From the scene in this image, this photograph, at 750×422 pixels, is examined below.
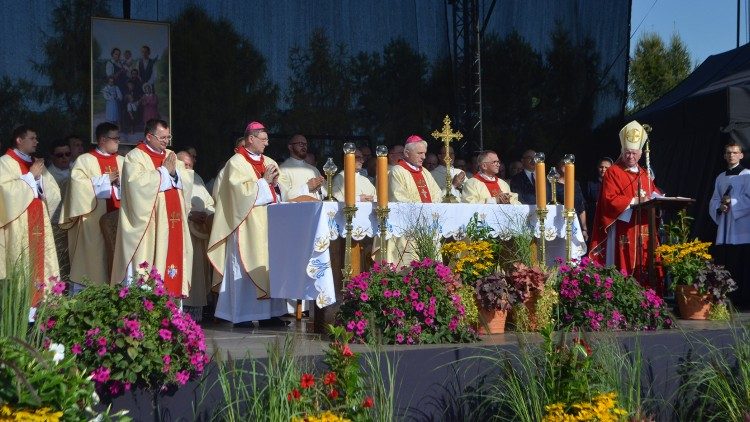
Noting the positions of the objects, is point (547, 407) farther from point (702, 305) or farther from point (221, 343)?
point (702, 305)

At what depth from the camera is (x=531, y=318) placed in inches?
A: 277

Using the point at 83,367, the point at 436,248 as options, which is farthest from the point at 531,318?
the point at 83,367

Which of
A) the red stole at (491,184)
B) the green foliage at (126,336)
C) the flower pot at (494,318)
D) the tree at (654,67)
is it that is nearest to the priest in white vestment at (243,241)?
the red stole at (491,184)

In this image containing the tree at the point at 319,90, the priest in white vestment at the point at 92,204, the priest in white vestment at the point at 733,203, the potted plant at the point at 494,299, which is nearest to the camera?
the potted plant at the point at 494,299

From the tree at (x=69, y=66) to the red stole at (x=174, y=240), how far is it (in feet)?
12.2

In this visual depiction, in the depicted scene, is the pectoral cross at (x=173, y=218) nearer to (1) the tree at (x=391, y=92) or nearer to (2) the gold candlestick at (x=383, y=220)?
(2) the gold candlestick at (x=383, y=220)

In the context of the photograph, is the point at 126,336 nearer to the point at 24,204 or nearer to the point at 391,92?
Answer: the point at 24,204

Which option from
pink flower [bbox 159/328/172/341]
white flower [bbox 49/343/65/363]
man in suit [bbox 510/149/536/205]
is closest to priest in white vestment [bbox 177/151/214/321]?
man in suit [bbox 510/149/536/205]

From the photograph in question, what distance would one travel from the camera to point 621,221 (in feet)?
30.8

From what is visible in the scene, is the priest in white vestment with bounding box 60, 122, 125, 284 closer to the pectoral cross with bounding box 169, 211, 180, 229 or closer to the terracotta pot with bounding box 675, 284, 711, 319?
the pectoral cross with bounding box 169, 211, 180, 229

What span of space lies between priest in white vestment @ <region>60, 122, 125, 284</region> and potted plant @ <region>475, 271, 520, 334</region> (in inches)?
133

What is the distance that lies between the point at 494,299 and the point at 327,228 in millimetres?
1470

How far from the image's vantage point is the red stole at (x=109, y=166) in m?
8.85

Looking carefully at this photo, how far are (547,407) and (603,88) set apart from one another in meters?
11.2
